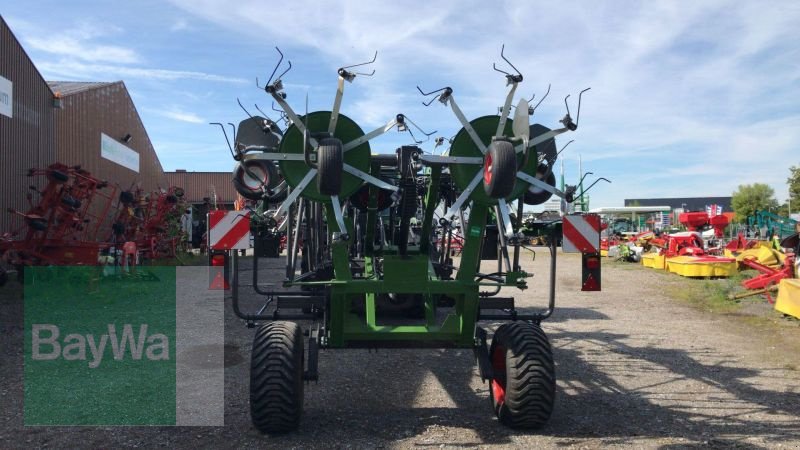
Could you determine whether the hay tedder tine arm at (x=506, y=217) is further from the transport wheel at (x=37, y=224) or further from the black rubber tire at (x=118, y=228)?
the black rubber tire at (x=118, y=228)

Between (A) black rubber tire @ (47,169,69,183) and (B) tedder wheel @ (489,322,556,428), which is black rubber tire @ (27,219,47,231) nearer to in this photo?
(A) black rubber tire @ (47,169,69,183)

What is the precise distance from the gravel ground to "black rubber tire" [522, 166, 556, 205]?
174cm

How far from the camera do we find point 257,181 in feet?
16.4

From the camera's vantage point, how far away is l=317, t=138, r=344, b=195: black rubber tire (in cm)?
414

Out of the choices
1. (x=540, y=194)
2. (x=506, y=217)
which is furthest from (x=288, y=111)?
(x=540, y=194)

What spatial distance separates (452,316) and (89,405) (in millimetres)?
3127

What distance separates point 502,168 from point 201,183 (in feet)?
143

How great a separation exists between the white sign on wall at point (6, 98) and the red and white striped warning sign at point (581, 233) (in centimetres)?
→ 1266

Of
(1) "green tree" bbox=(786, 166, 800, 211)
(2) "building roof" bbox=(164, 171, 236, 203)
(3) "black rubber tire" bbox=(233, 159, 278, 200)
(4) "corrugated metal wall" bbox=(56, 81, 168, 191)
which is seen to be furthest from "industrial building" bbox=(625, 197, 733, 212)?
(3) "black rubber tire" bbox=(233, 159, 278, 200)

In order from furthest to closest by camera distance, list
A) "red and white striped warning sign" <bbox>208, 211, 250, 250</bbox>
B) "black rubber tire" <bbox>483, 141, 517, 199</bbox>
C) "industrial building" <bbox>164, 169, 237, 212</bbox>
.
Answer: "industrial building" <bbox>164, 169, 237, 212</bbox>
"red and white striped warning sign" <bbox>208, 211, 250, 250</bbox>
"black rubber tire" <bbox>483, 141, 517, 199</bbox>

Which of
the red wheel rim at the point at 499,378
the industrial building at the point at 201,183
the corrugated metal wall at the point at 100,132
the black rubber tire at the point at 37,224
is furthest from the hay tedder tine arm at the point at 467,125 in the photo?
the industrial building at the point at 201,183

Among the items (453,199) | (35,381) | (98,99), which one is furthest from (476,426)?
(98,99)

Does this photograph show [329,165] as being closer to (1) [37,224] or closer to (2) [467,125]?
(2) [467,125]

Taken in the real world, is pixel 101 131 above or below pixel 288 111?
above
